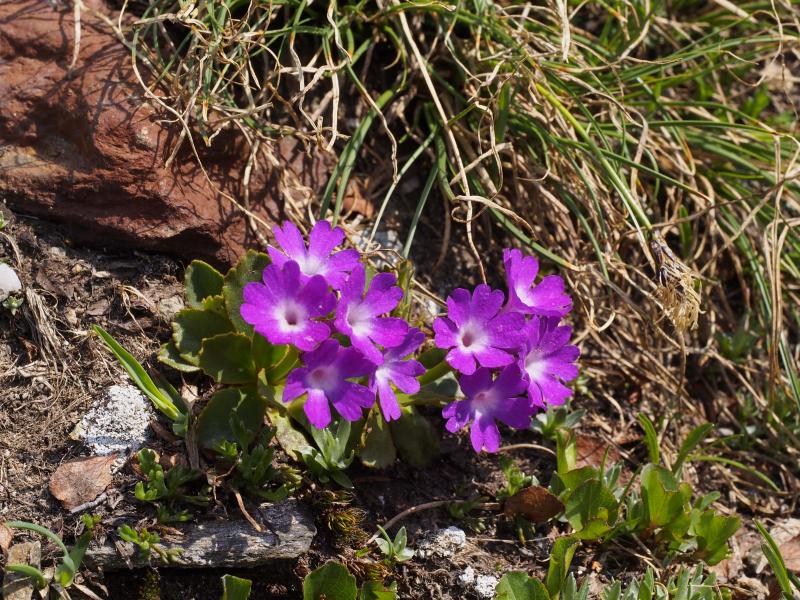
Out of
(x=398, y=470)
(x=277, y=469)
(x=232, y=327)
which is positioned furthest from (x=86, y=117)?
(x=398, y=470)

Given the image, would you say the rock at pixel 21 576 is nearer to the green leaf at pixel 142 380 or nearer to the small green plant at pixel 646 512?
the green leaf at pixel 142 380

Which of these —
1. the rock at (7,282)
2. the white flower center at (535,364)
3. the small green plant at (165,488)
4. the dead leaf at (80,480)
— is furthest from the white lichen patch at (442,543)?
the rock at (7,282)

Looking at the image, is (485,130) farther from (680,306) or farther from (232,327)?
(232,327)

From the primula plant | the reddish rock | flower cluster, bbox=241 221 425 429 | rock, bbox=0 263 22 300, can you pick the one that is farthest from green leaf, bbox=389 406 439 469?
rock, bbox=0 263 22 300

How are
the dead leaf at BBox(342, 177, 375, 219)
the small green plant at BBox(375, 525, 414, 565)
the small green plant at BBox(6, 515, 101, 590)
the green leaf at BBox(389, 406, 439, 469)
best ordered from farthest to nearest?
the dead leaf at BBox(342, 177, 375, 219), the green leaf at BBox(389, 406, 439, 469), the small green plant at BBox(375, 525, 414, 565), the small green plant at BBox(6, 515, 101, 590)

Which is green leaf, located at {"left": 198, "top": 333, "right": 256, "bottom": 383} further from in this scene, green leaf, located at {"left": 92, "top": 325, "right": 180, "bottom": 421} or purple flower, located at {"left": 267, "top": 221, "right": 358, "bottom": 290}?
purple flower, located at {"left": 267, "top": 221, "right": 358, "bottom": 290}
